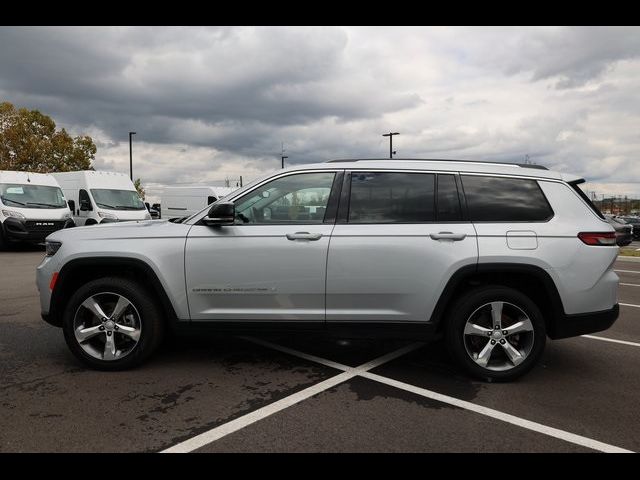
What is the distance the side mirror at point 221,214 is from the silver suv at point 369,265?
1 centimetres

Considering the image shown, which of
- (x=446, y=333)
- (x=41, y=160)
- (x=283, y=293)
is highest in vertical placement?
(x=41, y=160)

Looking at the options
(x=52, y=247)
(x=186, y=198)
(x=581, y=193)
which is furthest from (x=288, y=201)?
(x=186, y=198)

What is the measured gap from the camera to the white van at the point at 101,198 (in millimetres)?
16188

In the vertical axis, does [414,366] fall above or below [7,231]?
below

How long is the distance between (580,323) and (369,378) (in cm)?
175

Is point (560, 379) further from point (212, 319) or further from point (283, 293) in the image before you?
point (212, 319)

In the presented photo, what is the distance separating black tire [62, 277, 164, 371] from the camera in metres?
4.00

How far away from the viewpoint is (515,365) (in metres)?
3.87

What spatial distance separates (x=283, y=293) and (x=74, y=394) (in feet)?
5.71

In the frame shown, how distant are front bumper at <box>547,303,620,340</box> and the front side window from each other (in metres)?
2.10

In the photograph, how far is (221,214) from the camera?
380cm
